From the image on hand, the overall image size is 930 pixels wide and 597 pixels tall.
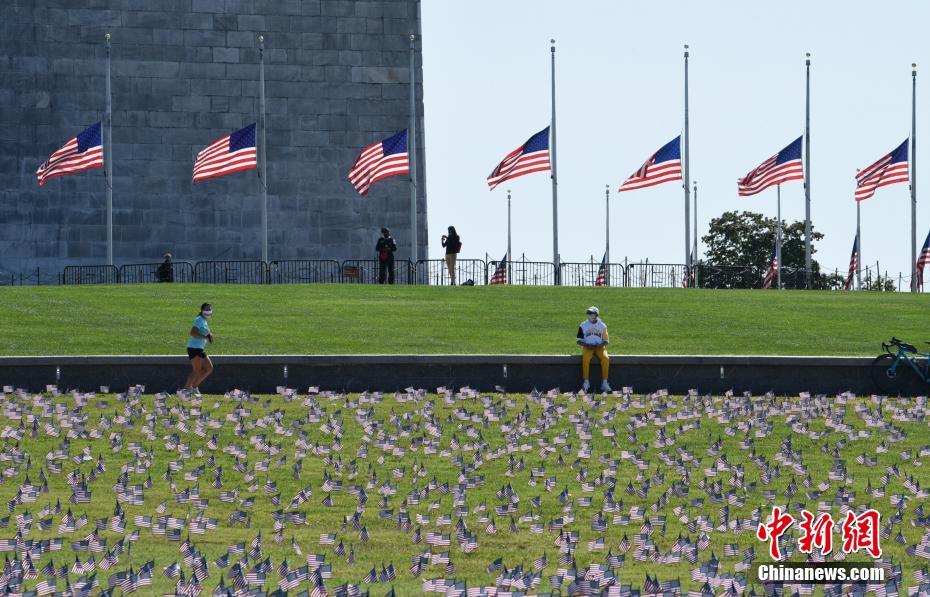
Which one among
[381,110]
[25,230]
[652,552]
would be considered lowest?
[652,552]

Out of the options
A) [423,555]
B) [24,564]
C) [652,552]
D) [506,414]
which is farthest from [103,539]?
[506,414]

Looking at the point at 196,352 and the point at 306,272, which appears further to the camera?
the point at 306,272

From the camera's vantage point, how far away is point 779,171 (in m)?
45.1

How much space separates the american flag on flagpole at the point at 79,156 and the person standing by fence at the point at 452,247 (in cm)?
959

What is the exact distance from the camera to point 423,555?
10.9 metres

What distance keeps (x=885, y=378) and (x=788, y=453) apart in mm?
8282

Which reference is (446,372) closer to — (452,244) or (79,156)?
(452,244)

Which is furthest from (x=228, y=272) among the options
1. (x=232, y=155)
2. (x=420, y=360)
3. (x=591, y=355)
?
(x=591, y=355)

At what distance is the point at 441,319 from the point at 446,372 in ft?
27.7

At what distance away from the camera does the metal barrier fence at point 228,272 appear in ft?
167

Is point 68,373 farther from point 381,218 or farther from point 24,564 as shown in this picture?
point 381,218

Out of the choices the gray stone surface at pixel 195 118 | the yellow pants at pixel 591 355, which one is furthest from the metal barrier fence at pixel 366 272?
the yellow pants at pixel 591 355

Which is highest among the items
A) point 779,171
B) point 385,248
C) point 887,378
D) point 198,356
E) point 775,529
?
point 779,171

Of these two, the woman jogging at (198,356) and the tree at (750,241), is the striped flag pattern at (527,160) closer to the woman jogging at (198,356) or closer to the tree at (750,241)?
the woman jogging at (198,356)
